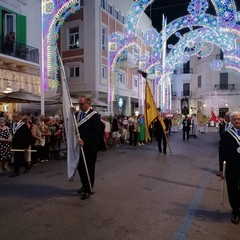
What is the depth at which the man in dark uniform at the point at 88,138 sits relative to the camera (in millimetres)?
6832

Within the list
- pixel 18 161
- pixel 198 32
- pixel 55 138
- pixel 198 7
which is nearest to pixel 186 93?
pixel 198 32

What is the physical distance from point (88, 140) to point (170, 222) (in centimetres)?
241

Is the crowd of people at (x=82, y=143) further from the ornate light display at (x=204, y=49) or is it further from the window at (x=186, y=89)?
the window at (x=186, y=89)

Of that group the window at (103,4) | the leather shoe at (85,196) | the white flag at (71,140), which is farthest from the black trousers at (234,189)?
the window at (103,4)

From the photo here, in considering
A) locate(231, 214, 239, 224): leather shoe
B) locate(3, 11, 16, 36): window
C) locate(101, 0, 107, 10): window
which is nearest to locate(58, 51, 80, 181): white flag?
locate(231, 214, 239, 224): leather shoe

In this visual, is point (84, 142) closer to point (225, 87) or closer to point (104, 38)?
point (104, 38)

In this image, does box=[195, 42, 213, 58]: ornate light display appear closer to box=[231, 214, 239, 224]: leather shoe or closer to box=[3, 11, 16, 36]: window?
box=[3, 11, 16, 36]: window

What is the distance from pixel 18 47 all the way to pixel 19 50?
0.18 meters

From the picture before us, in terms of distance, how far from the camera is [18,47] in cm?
1953

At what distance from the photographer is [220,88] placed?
58344mm

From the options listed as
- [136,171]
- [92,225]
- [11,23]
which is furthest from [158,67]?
[92,225]

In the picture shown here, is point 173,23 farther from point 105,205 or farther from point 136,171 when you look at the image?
point 105,205

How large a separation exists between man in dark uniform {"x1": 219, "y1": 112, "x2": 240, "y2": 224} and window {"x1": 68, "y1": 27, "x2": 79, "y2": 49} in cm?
2770

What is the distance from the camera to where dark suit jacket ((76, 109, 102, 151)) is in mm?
6844
